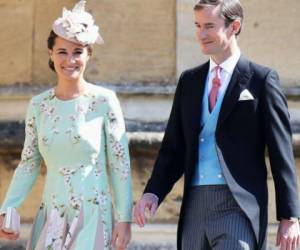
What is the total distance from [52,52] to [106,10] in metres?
2.12

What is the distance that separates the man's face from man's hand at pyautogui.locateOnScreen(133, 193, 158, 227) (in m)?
0.67

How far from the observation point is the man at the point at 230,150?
3.78m

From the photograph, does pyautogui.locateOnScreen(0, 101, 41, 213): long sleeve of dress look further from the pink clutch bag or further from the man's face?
the man's face

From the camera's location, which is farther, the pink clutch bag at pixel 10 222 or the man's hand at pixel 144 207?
the pink clutch bag at pixel 10 222

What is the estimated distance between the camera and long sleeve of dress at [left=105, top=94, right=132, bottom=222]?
400cm

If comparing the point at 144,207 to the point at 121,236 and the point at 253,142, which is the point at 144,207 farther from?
the point at 253,142

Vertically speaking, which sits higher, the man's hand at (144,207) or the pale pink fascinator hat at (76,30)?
the pale pink fascinator hat at (76,30)

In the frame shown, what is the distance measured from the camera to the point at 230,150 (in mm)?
3816

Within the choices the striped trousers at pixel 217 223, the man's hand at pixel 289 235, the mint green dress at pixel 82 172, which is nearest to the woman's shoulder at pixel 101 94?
the mint green dress at pixel 82 172

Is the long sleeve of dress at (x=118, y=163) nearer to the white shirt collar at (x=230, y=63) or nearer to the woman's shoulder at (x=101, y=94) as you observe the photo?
the woman's shoulder at (x=101, y=94)

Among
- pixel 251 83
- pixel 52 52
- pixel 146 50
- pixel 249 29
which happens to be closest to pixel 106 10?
pixel 146 50

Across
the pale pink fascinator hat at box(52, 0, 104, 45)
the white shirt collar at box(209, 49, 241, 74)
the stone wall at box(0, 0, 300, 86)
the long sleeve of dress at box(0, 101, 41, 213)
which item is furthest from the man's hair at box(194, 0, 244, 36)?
the stone wall at box(0, 0, 300, 86)

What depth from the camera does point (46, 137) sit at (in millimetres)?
4066

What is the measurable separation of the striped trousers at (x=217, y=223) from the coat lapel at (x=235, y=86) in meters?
0.29
